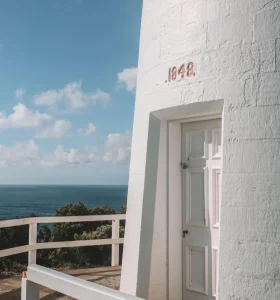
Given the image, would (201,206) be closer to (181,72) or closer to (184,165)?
(184,165)

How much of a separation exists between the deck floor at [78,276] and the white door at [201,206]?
6.66 ft

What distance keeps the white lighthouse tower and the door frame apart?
0.04 ft

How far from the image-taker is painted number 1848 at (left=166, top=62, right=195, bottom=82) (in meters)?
4.61

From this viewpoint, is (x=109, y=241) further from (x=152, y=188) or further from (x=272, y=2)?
(x=272, y=2)

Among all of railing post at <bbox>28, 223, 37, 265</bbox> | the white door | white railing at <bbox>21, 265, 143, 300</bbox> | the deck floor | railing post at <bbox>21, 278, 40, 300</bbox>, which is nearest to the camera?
white railing at <bbox>21, 265, 143, 300</bbox>

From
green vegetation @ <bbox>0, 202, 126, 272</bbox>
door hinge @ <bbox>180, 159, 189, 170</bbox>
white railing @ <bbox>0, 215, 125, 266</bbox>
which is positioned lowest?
green vegetation @ <bbox>0, 202, 126, 272</bbox>

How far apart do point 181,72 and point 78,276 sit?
4350 mm

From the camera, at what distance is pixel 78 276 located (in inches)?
292

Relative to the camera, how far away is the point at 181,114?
4.82 metres

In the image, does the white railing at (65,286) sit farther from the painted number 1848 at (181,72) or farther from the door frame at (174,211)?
the painted number 1848 at (181,72)

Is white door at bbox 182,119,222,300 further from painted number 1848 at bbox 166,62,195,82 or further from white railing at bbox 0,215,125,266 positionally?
white railing at bbox 0,215,125,266

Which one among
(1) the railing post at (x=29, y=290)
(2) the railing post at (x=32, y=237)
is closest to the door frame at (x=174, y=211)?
(1) the railing post at (x=29, y=290)

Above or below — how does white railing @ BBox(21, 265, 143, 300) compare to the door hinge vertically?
below

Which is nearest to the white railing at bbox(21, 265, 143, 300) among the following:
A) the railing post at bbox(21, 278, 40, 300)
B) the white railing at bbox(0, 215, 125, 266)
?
the railing post at bbox(21, 278, 40, 300)
